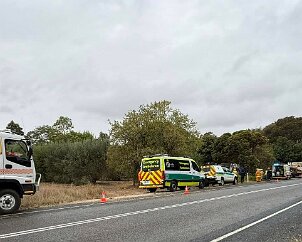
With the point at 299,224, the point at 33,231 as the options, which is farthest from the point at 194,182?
the point at 33,231

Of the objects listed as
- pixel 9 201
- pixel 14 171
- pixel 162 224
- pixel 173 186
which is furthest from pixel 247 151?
pixel 162 224

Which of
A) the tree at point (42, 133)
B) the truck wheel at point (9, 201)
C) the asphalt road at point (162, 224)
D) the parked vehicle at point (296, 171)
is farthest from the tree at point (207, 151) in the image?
the truck wheel at point (9, 201)

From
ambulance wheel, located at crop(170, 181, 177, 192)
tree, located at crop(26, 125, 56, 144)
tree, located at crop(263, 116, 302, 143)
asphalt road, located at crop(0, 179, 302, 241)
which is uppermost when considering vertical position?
tree, located at crop(263, 116, 302, 143)

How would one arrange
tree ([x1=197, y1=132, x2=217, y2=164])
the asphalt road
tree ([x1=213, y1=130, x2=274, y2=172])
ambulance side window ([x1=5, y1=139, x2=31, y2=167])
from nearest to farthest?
the asphalt road, ambulance side window ([x1=5, y1=139, x2=31, y2=167]), tree ([x1=213, y1=130, x2=274, y2=172]), tree ([x1=197, y1=132, x2=217, y2=164])

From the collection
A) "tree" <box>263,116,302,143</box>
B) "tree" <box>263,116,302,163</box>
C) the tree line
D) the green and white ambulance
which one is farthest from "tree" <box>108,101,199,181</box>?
"tree" <box>263,116,302,143</box>

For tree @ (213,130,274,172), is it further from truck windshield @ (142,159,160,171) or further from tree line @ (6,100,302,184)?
truck windshield @ (142,159,160,171)

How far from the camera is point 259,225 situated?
1172 cm

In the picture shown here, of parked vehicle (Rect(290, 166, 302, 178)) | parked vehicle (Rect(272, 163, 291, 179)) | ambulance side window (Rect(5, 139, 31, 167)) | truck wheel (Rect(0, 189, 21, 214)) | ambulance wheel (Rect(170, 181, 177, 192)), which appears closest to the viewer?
truck wheel (Rect(0, 189, 21, 214))

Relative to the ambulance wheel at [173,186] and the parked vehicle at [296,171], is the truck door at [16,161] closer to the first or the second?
the ambulance wheel at [173,186]

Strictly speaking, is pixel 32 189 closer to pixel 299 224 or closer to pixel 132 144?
pixel 299 224

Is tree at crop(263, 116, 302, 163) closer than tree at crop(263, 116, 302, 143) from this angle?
Yes

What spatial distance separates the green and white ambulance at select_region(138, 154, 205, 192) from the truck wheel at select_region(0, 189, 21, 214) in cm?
1376

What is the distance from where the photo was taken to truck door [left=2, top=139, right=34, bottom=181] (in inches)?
617

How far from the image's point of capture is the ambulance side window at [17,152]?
623 inches
